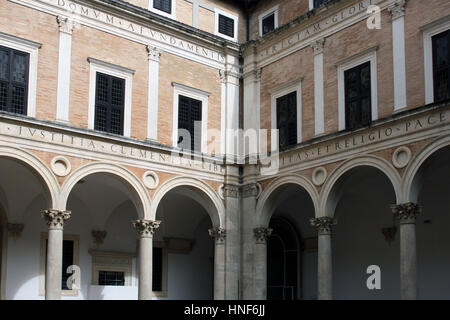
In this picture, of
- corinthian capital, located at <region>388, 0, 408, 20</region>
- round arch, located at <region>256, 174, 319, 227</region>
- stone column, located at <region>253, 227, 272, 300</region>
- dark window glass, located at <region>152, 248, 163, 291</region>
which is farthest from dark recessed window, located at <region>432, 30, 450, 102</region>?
dark window glass, located at <region>152, 248, 163, 291</region>

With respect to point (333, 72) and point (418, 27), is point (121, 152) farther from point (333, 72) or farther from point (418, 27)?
point (418, 27)

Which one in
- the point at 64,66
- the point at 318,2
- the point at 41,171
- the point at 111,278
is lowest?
the point at 111,278

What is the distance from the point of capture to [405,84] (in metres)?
17.9

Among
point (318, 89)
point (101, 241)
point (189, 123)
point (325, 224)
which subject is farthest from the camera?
point (101, 241)

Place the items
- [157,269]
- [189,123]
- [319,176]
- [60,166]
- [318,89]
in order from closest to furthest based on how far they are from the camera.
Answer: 1. [60,166]
2. [319,176]
3. [318,89]
4. [189,123]
5. [157,269]

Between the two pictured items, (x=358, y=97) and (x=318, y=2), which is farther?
(x=318, y=2)

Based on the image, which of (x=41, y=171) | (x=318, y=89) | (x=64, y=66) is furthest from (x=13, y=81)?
(x=318, y=89)

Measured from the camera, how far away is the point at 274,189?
70.4 feet

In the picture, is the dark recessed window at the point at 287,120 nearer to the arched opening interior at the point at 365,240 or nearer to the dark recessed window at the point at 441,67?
the arched opening interior at the point at 365,240

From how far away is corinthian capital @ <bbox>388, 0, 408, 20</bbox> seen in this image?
18266 mm

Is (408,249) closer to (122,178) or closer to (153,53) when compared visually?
(122,178)

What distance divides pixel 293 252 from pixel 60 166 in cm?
1032

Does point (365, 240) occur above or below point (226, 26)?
below

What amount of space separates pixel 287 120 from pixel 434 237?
19.3 ft
